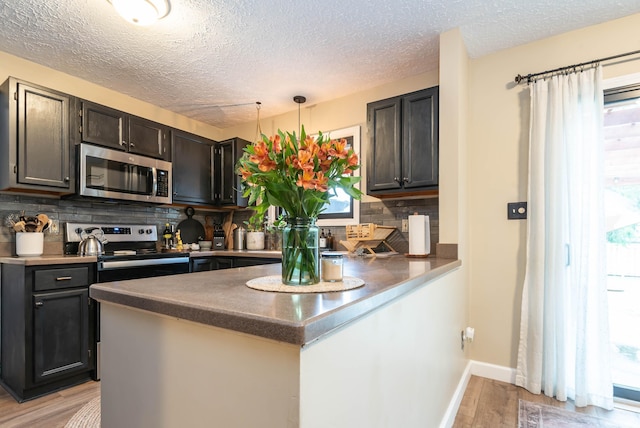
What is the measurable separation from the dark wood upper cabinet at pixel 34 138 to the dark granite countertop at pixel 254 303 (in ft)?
6.73

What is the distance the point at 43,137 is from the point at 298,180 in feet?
8.43

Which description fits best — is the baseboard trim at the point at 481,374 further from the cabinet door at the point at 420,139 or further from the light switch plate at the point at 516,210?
the cabinet door at the point at 420,139

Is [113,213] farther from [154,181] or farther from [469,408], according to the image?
[469,408]

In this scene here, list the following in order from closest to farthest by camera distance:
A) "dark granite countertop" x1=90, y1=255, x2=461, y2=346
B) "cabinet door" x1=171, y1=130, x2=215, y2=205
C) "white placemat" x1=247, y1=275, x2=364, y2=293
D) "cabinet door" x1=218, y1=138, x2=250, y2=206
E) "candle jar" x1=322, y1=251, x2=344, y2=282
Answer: "dark granite countertop" x1=90, y1=255, x2=461, y2=346
"white placemat" x1=247, y1=275, x2=364, y2=293
"candle jar" x1=322, y1=251, x2=344, y2=282
"cabinet door" x1=171, y1=130, x2=215, y2=205
"cabinet door" x1=218, y1=138, x2=250, y2=206

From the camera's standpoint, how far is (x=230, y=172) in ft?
12.4

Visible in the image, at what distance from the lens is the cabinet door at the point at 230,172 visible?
3715 mm

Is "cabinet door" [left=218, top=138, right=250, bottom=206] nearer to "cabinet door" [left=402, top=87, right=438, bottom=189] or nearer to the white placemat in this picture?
"cabinet door" [left=402, top=87, right=438, bottom=189]

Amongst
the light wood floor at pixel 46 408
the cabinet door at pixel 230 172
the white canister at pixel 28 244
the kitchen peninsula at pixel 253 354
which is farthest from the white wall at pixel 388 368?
the white canister at pixel 28 244

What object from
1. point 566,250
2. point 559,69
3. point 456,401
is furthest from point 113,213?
point 559,69

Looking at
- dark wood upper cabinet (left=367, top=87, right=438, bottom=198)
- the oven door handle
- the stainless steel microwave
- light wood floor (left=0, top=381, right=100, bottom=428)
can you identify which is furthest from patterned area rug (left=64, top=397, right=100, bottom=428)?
dark wood upper cabinet (left=367, top=87, right=438, bottom=198)

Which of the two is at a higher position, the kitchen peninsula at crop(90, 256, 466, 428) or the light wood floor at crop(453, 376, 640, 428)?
the kitchen peninsula at crop(90, 256, 466, 428)

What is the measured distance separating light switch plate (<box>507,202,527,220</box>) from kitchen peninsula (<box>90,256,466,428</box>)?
5.27 ft

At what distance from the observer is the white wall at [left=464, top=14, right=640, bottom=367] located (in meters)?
2.38

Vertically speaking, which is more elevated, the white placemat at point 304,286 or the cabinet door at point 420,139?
the cabinet door at point 420,139
